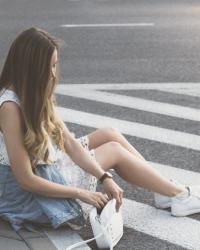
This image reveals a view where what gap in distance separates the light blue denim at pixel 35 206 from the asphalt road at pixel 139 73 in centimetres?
20

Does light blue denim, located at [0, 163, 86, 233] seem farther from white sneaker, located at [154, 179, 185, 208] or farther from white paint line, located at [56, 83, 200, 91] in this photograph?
white paint line, located at [56, 83, 200, 91]

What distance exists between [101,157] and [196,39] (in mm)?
6248

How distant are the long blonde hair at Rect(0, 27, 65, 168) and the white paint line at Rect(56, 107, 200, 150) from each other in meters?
2.11

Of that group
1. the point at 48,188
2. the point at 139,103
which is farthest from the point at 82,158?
the point at 139,103

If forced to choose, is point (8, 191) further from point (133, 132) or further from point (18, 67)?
point (133, 132)

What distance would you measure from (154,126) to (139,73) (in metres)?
2.05

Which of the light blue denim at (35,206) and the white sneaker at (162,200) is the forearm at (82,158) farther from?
the white sneaker at (162,200)

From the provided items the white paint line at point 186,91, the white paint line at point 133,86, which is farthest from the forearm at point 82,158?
the white paint line at point 133,86

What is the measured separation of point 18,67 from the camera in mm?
4219

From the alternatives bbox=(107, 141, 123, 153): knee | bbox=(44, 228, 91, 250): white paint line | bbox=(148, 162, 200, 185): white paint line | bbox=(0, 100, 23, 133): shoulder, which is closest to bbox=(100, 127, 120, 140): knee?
bbox=(107, 141, 123, 153): knee

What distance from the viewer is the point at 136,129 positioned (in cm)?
669

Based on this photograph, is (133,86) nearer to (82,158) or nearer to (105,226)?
(82,158)

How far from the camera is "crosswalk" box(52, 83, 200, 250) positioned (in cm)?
460

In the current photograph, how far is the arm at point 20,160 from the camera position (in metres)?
4.23
